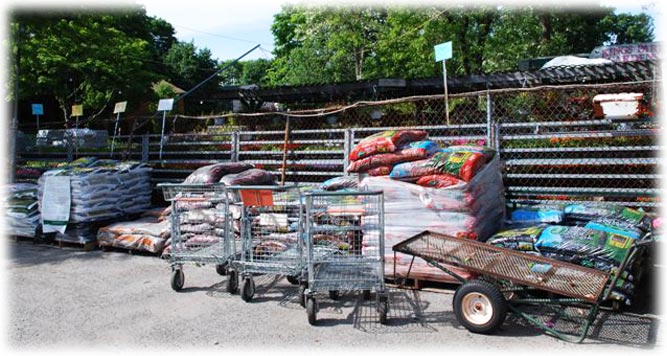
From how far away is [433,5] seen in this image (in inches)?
725

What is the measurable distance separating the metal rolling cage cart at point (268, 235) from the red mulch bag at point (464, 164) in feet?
5.35

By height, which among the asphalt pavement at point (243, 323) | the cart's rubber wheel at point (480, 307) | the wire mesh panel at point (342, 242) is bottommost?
the asphalt pavement at point (243, 323)

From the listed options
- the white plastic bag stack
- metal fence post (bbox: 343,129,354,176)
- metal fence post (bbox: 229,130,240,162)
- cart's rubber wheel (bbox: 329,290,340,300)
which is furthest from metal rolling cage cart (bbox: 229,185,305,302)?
metal fence post (bbox: 229,130,240,162)

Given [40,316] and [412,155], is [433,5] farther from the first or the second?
[40,316]

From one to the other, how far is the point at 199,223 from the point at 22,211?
184 inches

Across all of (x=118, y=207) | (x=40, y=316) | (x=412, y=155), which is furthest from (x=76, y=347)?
(x=118, y=207)

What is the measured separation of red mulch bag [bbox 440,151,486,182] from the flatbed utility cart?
2.44 feet

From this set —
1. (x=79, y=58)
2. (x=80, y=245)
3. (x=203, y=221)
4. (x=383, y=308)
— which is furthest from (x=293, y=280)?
(x=79, y=58)

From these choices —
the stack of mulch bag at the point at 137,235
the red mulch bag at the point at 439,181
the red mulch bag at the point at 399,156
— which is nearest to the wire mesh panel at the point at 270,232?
the red mulch bag at the point at 399,156

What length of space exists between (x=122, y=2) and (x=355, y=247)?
1453cm

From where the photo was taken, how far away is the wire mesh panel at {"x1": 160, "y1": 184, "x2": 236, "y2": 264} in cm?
541

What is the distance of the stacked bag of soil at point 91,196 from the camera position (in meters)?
7.67

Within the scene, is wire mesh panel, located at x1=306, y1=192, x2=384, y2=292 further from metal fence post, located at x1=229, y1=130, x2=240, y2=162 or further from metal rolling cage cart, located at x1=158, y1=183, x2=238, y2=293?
metal fence post, located at x1=229, y1=130, x2=240, y2=162

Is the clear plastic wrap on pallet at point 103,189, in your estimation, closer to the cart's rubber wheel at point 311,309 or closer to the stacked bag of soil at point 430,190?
the stacked bag of soil at point 430,190
